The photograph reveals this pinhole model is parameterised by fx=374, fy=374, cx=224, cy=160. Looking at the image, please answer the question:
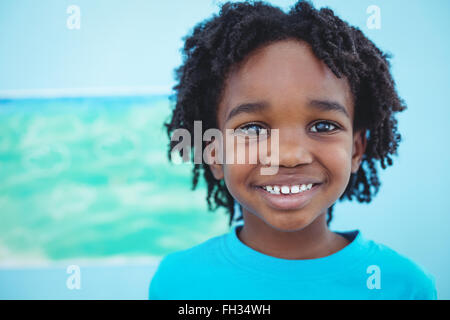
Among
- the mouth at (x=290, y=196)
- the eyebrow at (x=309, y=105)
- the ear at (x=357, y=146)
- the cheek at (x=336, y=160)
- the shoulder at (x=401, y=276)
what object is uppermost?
the eyebrow at (x=309, y=105)

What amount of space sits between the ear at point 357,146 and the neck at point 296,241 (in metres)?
0.17

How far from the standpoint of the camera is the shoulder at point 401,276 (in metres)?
0.91

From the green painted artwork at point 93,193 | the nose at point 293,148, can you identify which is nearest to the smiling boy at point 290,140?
the nose at point 293,148

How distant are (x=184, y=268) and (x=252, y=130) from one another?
0.44 meters

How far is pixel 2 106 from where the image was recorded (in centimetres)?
172

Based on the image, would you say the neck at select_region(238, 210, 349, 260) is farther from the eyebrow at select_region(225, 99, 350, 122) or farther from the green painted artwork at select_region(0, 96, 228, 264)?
the green painted artwork at select_region(0, 96, 228, 264)

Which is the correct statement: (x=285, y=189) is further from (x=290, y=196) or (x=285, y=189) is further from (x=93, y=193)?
(x=93, y=193)

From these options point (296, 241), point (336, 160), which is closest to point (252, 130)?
point (336, 160)

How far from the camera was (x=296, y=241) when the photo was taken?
97cm

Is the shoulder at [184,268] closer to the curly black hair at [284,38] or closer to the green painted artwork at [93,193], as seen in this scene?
the curly black hair at [284,38]

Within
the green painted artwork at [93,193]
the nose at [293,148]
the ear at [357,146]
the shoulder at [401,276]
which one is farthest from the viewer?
the green painted artwork at [93,193]

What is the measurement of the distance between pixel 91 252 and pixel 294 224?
1.31 metres

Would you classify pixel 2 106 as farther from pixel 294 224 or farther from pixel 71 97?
pixel 294 224
